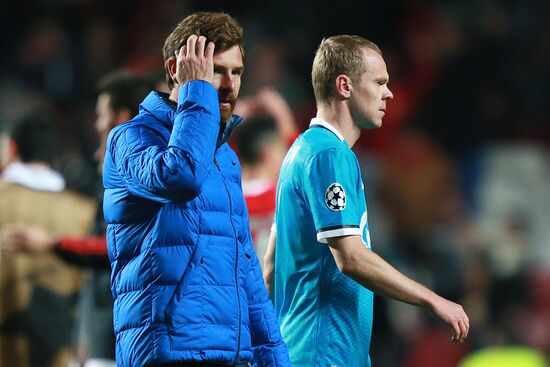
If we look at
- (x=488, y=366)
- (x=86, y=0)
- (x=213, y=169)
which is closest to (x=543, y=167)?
(x=488, y=366)

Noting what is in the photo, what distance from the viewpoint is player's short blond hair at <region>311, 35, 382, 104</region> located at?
14.5ft

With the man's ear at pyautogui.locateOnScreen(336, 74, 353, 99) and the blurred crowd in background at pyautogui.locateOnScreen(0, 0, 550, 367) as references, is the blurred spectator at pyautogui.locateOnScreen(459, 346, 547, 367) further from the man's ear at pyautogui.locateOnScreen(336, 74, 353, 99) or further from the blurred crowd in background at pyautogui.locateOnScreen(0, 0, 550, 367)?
the man's ear at pyautogui.locateOnScreen(336, 74, 353, 99)

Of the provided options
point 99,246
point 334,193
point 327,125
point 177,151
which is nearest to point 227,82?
point 177,151

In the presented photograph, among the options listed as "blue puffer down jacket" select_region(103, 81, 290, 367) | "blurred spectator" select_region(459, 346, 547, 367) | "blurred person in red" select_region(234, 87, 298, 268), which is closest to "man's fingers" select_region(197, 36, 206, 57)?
"blue puffer down jacket" select_region(103, 81, 290, 367)

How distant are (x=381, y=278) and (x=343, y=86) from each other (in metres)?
0.79

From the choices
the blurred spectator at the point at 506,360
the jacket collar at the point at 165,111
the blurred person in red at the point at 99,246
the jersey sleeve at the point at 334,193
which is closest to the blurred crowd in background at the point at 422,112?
the blurred spectator at the point at 506,360

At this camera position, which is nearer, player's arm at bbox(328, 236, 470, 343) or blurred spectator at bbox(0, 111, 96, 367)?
player's arm at bbox(328, 236, 470, 343)

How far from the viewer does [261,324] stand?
3.83 m

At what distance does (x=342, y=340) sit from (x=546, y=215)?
6.85 metres

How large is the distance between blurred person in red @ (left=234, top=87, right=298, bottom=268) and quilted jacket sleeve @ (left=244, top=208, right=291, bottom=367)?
98.0 inches

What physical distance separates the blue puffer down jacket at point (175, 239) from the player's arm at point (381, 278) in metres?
0.50

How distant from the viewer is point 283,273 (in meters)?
4.39

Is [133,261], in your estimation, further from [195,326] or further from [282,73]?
[282,73]

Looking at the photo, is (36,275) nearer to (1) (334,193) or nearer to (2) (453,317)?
(1) (334,193)
